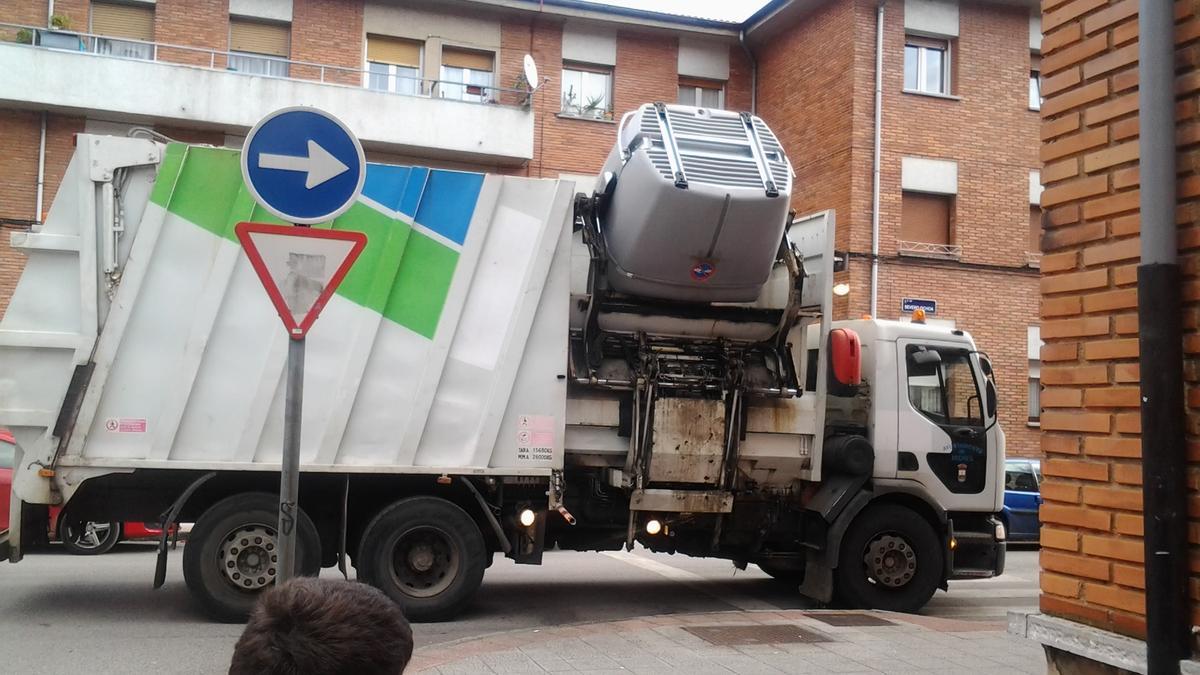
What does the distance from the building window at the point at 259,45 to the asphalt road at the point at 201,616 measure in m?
10.4

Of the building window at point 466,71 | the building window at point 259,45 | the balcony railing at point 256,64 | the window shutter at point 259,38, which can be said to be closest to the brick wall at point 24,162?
the balcony railing at point 256,64

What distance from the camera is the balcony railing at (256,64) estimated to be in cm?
1747

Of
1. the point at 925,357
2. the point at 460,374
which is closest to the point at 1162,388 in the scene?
the point at 460,374

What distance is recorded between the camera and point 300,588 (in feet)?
5.77

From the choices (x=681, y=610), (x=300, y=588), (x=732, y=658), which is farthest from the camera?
(x=681, y=610)

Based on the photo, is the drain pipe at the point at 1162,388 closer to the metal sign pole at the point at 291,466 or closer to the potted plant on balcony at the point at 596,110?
the metal sign pole at the point at 291,466

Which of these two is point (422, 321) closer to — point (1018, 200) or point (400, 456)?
point (400, 456)

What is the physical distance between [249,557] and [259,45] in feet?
47.7

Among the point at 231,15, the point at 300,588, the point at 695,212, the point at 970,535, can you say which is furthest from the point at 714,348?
the point at 231,15

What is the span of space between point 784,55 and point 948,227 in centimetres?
508

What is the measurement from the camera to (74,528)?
25.0ft

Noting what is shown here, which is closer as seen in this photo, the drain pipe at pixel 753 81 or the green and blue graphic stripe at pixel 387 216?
the green and blue graphic stripe at pixel 387 216

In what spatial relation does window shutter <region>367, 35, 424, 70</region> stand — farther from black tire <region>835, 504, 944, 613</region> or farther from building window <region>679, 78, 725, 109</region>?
black tire <region>835, 504, 944, 613</region>

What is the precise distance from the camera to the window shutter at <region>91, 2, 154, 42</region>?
18.6 meters
